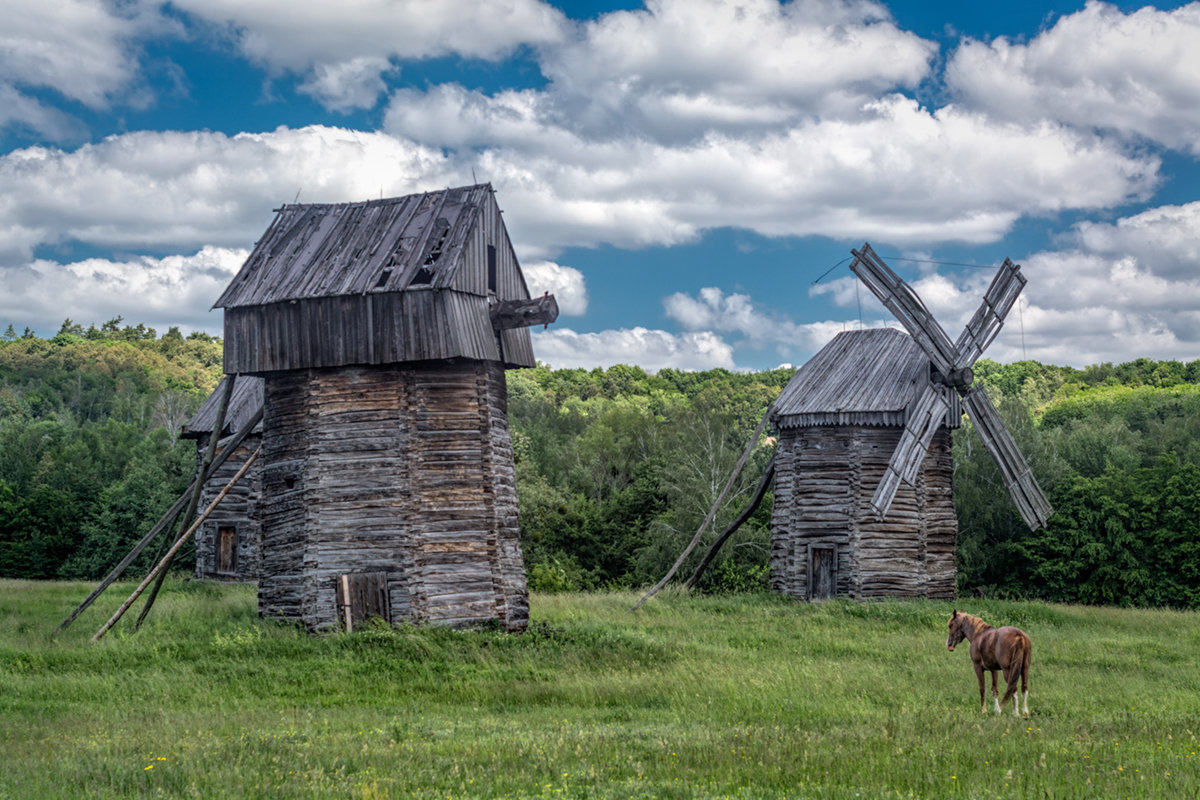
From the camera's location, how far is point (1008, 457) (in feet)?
108

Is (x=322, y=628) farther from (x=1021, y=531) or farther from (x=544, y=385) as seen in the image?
(x=544, y=385)

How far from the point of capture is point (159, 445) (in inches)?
2837

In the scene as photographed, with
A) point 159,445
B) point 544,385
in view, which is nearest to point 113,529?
point 159,445

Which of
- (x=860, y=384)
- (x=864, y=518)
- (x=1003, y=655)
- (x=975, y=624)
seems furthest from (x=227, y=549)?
(x=1003, y=655)

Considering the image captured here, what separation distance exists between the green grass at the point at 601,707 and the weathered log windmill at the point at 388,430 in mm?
1351

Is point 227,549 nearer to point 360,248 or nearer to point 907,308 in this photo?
Answer: point 360,248

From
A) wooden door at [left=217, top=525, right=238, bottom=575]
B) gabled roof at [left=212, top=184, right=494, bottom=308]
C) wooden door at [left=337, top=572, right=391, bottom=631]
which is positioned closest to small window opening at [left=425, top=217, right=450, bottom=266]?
gabled roof at [left=212, top=184, right=494, bottom=308]

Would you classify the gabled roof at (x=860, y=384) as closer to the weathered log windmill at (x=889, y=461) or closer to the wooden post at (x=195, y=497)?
the weathered log windmill at (x=889, y=461)

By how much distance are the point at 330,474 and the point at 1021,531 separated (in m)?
29.2

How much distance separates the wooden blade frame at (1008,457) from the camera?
3294 cm

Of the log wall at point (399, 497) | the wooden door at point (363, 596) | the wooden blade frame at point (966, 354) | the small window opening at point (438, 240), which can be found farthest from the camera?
the wooden blade frame at point (966, 354)

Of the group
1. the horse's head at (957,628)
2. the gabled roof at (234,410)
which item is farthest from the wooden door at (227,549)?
the horse's head at (957,628)

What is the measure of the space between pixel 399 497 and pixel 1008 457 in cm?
1930

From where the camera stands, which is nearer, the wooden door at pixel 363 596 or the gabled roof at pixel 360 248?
the wooden door at pixel 363 596
